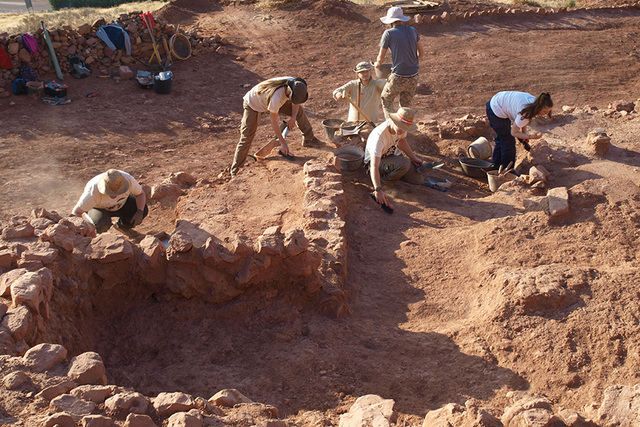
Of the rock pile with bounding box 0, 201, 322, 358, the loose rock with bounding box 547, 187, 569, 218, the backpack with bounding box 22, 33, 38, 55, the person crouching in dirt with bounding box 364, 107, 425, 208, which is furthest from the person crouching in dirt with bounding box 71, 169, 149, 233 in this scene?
the backpack with bounding box 22, 33, 38, 55

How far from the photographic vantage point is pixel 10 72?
41.7 feet

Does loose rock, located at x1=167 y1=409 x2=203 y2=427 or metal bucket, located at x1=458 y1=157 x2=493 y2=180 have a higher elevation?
loose rock, located at x1=167 y1=409 x2=203 y2=427

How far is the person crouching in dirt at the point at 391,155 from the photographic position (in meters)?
7.60

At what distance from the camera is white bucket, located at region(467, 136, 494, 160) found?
9.45 meters

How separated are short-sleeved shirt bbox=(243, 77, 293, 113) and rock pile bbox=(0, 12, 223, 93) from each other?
5.83 metres

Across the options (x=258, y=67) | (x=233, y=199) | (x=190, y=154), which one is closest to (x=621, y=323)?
(x=233, y=199)

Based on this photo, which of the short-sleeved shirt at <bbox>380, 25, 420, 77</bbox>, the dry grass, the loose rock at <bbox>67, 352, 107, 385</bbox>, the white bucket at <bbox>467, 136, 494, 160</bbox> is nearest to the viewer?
the loose rock at <bbox>67, 352, 107, 385</bbox>

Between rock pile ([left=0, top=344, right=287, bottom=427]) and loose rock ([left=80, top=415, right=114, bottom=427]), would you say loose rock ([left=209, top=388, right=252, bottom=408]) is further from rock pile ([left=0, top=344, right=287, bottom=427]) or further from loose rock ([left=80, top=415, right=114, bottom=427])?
loose rock ([left=80, top=415, right=114, bottom=427])

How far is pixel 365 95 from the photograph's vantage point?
32.1 ft

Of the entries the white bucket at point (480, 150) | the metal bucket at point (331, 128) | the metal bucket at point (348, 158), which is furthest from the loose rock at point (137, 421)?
the white bucket at point (480, 150)

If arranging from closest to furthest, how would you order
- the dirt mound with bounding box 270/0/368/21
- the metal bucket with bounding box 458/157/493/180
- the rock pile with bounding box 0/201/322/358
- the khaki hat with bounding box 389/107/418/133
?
the rock pile with bounding box 0/201/322/358, the khaki hat with bounding box 389/107/418/133, the metal bucket with bounding box 458/157/493/180, the dirt mound with bounding box 270/0/368/21

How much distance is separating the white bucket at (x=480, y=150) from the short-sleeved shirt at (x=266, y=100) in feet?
8.61

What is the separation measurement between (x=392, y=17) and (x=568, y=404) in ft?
19.8

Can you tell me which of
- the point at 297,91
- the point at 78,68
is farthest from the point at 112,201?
the point at 78,68
